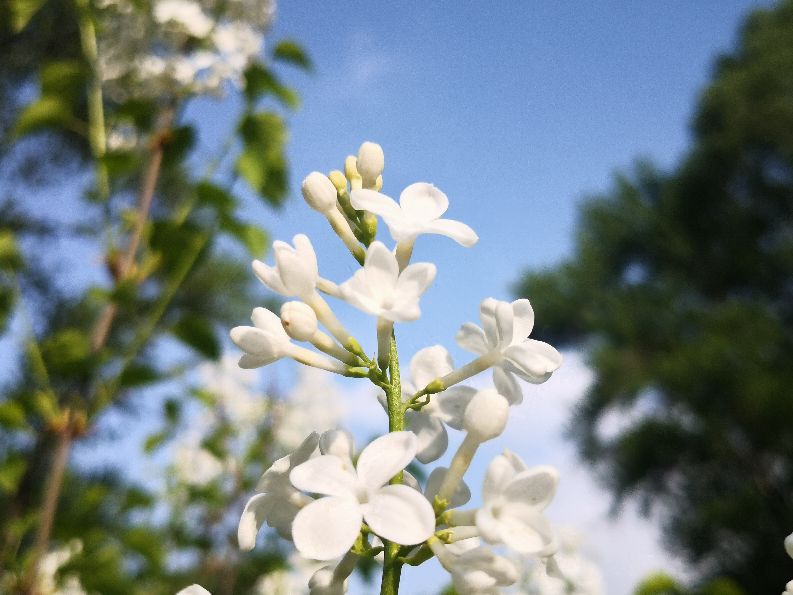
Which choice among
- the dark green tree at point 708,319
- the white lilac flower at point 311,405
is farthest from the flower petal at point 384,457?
the dark green tree at point 708,319

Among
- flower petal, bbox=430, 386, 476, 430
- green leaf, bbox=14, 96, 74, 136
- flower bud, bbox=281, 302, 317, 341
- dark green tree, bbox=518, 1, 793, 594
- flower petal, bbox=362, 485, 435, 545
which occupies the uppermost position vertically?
dark green tree, bbox=518, 1, 793, 594

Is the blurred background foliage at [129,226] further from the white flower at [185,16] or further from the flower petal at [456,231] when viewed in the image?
the flower petal at [456,231]

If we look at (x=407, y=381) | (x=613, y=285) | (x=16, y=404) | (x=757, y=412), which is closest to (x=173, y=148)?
(x=16, y=404)

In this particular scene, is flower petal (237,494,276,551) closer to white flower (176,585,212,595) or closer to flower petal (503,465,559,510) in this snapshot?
white flower (176,585,212,595)

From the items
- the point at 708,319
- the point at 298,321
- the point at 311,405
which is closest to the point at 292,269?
the point at 298,321

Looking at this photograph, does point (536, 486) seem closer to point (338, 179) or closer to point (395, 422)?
point (395, 422)

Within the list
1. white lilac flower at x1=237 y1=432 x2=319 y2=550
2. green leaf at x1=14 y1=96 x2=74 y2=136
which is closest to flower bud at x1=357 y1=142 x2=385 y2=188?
white lilac flower at x1=237 y1=432 x2=319 y2=550
